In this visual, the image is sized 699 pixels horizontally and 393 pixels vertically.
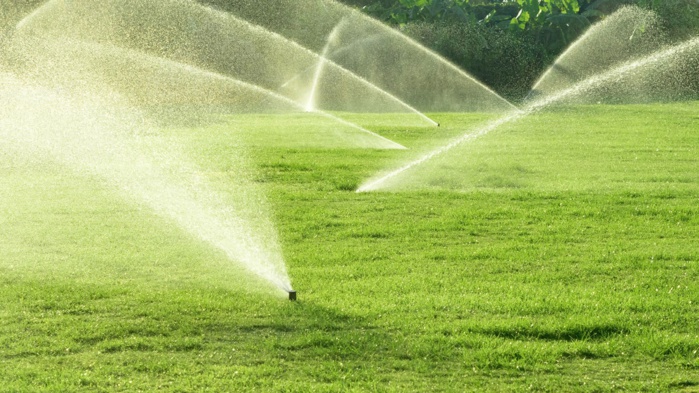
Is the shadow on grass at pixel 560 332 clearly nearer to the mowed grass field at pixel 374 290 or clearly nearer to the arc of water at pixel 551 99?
the mowed grass field at pixel 374 290

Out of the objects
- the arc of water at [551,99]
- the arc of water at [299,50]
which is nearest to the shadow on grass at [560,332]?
the arc of water at [551,99]

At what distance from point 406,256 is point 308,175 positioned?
199 inches

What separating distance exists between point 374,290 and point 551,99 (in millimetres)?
23459

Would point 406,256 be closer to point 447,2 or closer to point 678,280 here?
point 678,280

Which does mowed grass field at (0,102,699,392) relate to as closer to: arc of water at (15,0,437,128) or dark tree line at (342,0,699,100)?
arc of water at (15,0,437,128)

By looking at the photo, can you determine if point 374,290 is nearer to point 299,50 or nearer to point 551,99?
point 551,99

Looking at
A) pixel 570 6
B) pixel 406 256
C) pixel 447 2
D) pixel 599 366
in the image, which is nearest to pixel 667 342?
pixel 599 366

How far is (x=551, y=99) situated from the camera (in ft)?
96.7

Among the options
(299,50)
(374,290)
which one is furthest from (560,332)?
(299,50)

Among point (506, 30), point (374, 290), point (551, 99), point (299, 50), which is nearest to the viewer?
point (374, 290)

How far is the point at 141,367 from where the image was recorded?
5.46 m

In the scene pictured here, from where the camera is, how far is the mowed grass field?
215 inches

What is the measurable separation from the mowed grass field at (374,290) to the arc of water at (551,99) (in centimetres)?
61

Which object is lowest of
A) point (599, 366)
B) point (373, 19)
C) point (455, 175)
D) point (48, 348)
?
point (599, 366)
